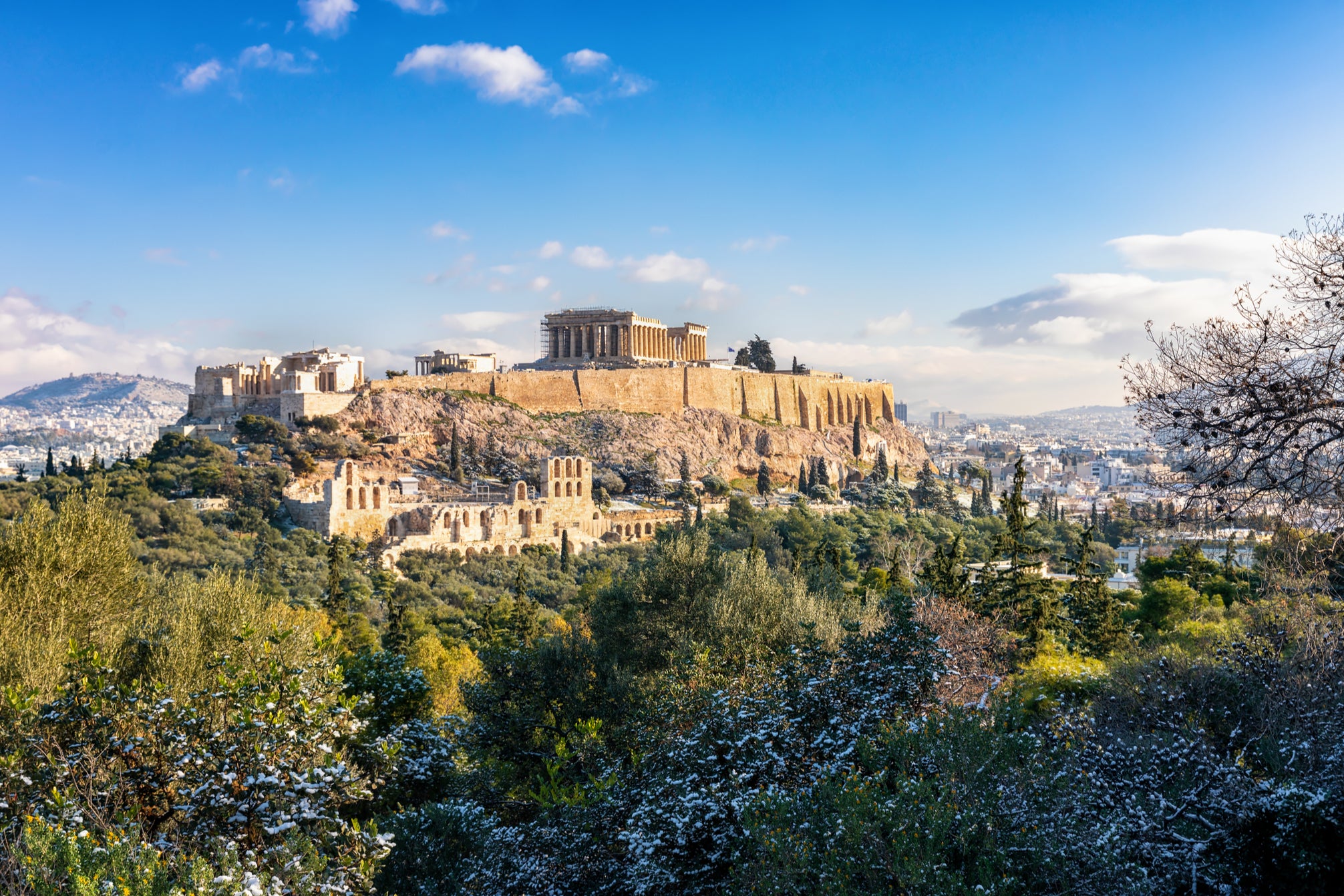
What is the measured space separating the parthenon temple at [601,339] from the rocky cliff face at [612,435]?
22.7ft

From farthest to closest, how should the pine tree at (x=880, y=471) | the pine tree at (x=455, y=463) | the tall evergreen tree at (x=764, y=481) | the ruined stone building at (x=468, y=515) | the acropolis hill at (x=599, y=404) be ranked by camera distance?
the pine tree at (x=880, y=471) → the tall evergreen tree at (x=764, y=481) → the acropolis hill at (x=599, y=404) → the pine tree at (x=455, y=463) → the ruined stone building at (x=468, y=515)

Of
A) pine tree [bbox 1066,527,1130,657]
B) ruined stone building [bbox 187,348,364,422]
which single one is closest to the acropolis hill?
ruined stone building [bbox 187,348,364,422]

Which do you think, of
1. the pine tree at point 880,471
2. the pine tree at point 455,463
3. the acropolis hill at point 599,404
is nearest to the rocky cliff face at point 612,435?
the acropolis hill at point 599,404

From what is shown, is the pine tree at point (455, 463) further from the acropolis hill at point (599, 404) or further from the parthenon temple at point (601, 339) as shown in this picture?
the parthenon temple at point (601, 339)

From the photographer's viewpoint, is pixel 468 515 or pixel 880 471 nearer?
pixel 468 515

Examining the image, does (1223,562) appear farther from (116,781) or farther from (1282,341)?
(116,781)

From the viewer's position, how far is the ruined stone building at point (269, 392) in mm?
44781

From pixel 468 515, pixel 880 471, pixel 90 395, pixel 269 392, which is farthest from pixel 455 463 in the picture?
pixel 90 395

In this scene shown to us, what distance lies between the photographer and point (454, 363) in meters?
61.9

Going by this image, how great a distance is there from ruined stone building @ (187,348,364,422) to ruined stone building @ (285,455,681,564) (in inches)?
286

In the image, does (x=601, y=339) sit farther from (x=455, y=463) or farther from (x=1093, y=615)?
(x=1093, y=615)

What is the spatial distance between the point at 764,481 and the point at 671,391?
1047 centimetres

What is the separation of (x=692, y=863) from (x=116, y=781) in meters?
3.85

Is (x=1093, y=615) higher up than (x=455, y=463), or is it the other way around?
(x=455, y=463)
